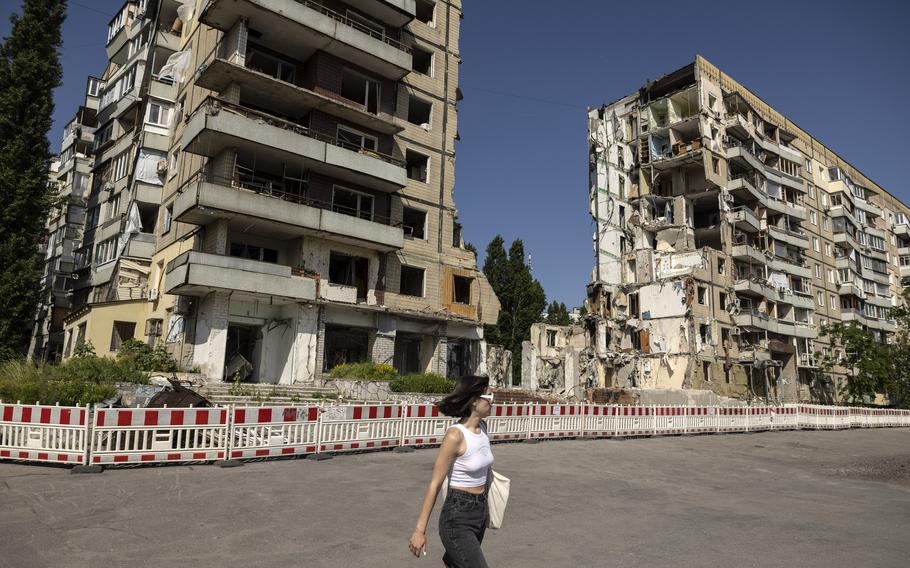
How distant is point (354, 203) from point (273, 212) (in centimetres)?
586

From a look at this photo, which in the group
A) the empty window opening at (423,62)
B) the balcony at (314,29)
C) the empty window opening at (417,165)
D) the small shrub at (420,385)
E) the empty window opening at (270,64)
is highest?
the empty window opening at (423,62)

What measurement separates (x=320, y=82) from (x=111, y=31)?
2709cm

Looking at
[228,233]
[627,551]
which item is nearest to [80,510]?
[627,551]

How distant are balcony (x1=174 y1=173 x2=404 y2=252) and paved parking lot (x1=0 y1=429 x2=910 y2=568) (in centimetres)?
1517

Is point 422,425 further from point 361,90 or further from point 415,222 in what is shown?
point 361,90

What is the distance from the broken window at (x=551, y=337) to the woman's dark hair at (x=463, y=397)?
4428 cm

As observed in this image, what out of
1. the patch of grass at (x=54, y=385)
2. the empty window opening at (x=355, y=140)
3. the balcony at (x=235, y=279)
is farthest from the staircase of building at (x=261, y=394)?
the empty window opening at (x=355, y=140)

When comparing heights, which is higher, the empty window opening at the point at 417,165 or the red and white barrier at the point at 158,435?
the empty window opening at the point at 417,165

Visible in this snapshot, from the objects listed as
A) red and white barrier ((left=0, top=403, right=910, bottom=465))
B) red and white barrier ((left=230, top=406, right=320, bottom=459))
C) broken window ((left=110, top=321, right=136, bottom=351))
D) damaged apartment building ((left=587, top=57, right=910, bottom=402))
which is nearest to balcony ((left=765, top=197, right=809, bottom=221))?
damaged apartment building ((left=587, top=57, right=910, bottom=402))

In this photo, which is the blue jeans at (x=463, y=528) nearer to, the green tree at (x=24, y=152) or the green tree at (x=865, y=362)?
the green tree at (x=24, y=152)

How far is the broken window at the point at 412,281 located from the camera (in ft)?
102

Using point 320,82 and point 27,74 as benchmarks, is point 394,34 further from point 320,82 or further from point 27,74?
point 27,74

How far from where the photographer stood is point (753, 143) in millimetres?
54312

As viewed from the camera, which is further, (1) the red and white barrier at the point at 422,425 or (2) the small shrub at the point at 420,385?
(2) the small shrub at the point at 420,385
